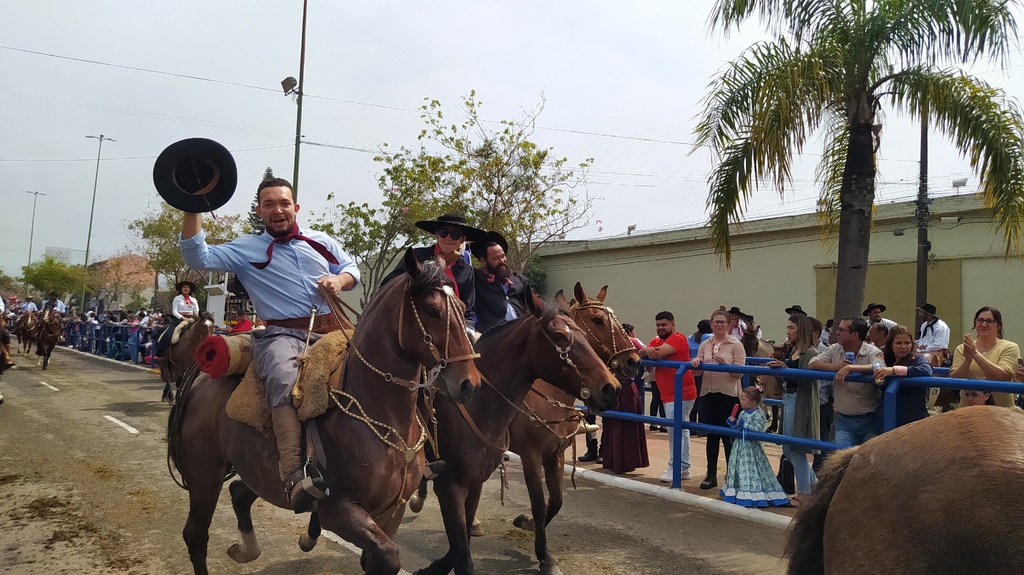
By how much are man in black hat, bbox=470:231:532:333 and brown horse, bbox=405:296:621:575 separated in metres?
1.08

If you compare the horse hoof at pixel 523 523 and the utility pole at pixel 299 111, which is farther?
the utility pole at pixel 299 111

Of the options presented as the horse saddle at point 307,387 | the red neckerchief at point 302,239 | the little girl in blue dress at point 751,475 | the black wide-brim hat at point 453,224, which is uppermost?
the black wide-brim hat at point 453,224

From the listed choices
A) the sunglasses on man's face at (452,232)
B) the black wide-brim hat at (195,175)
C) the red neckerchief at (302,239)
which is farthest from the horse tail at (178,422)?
the sunglasses on man's face at (452,232)

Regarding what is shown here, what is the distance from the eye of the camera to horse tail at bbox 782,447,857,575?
2.54 metres

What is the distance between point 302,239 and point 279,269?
0.24 m

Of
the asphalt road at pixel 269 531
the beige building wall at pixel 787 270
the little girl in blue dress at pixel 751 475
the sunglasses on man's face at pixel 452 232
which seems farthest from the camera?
the beige building wall at pixel 787 270

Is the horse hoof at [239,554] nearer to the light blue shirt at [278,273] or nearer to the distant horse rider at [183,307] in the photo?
the light blue shirt at [278,273]

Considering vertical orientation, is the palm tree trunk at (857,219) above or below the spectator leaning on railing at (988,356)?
above

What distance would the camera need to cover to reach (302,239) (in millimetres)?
4473

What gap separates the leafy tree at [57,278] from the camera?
71688mm

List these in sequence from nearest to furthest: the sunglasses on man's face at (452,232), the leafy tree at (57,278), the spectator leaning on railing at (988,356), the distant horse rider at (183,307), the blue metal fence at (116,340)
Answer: the sunglasses on man's face at (452,232) < the spectator leaning on railing at (988,356) < the distant horse rider at (183,307) < the blue metal fence at (116,340) < the leafy tree at (57,278)

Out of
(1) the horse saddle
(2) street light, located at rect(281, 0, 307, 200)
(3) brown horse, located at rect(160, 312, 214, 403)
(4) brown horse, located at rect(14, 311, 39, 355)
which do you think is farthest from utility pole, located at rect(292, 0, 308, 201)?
(1) the horse saddle

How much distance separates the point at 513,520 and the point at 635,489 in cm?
196

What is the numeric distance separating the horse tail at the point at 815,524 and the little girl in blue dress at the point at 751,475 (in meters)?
5.00
